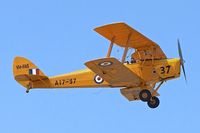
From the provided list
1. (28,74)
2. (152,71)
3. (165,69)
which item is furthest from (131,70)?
(28,74)

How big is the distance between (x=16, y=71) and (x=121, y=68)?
227 inches

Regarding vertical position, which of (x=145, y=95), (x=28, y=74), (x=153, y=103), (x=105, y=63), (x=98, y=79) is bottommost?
(x=153, y=103)

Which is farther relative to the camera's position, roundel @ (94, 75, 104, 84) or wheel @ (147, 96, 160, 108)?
roundel @ (94, 75, 104, 84)

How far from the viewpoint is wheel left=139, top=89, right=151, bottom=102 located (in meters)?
20.6

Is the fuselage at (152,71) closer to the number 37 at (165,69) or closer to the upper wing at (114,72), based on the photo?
the number 37 at (165,69)

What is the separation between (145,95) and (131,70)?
3.64ft

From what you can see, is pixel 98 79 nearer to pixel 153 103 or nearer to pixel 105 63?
pixel 153 103

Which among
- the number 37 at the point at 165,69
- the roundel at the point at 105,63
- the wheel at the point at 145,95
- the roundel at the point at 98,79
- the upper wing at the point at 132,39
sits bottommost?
the wheel at the point at 145,95

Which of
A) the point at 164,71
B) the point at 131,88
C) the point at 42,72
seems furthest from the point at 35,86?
the point at 164,71

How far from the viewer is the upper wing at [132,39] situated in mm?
19688

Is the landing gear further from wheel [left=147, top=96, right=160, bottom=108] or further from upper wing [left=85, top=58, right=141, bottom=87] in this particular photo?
upper wing [left=85, top=58, right=141, bottom=87]

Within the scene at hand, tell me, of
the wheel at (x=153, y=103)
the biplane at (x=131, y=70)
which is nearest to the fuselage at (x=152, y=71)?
the biplane at (x=131, y=70)

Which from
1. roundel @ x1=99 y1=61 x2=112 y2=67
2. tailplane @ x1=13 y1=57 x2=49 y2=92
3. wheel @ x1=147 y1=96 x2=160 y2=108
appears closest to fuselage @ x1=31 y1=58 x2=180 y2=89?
wheel @ x1=147 y1=96 x2=160 y2=108

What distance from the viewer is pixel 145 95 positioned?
20656 millimetres
